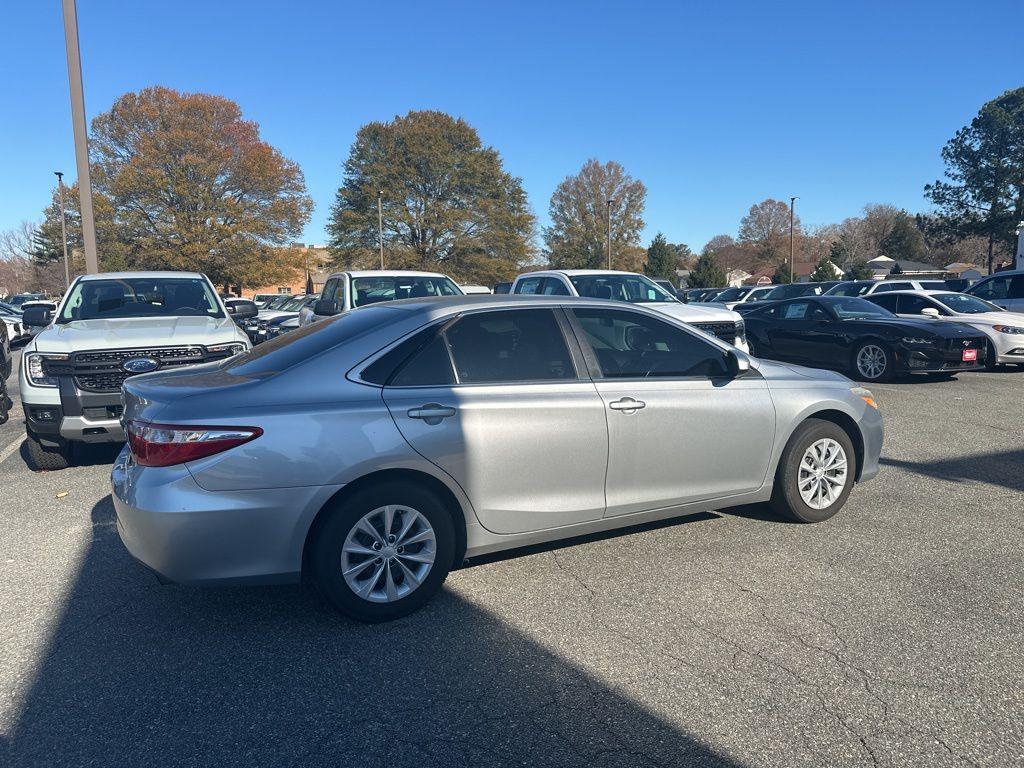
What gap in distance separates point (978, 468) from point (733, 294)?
23654 mm

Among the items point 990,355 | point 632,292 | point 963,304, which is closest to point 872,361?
point 990,355

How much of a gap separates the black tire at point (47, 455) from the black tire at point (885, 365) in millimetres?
11191

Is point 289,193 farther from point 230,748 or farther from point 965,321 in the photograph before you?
point 230,748

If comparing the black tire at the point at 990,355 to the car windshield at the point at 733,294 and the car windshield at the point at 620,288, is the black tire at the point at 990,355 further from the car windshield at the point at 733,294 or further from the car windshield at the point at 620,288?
the car windshield at the point at 733,294

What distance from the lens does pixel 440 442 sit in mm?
3639

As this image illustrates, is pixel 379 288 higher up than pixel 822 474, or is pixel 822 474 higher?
pixel 379 288

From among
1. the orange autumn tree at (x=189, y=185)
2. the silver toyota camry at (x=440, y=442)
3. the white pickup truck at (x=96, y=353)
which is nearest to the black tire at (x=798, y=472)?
the silver toyota camry at (x=440, y=442)

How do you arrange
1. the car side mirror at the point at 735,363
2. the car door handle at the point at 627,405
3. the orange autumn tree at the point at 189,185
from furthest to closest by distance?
the orange autumn tree at the point at 189,185 → the car side mirror at the point at 735,363 → the car door handle at the point at 627,405

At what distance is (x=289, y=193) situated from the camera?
4481cm

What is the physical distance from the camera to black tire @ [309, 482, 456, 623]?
345 cm

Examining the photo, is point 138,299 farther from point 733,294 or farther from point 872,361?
point 733,294

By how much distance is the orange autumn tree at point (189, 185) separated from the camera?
4019 cm

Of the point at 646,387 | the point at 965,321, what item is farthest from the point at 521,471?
the point at 965,321

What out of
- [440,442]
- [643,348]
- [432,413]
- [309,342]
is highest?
[309,342]
